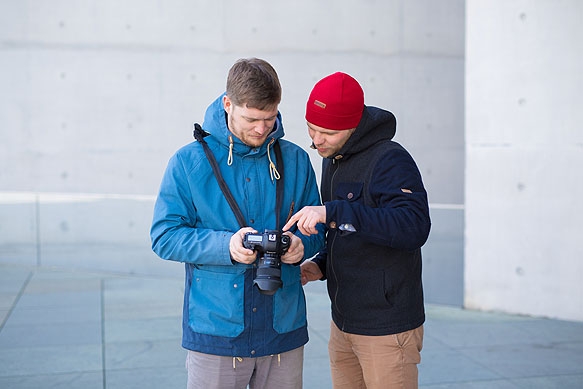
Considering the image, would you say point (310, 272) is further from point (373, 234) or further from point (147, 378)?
point (147, 378)

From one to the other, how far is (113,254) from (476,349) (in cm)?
553

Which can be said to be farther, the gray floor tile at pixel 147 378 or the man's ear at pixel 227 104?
the gray floor tile at pixel 147 378

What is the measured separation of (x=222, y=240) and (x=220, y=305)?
9.7 inches

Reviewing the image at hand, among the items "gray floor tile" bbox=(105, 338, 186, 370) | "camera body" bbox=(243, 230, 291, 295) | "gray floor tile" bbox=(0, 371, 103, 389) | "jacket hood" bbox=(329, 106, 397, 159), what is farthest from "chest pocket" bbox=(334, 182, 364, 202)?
"gray floor tile" bbox=(105, 338, 186, 370)

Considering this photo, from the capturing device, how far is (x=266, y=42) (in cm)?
953

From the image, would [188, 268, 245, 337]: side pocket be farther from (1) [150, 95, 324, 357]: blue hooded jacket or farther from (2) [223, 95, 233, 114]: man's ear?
(2) [223, 95, 233, 114]: man's ear

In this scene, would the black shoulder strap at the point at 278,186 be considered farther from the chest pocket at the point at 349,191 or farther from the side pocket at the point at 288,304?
the chest pocket at the point at 349,191

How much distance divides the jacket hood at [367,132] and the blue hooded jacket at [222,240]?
1.06 ft

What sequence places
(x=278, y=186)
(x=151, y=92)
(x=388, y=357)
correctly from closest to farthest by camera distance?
(x=278, y=186)
(x=388, y=357)
(x=151, y=92)

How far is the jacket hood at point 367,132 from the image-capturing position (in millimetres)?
2895

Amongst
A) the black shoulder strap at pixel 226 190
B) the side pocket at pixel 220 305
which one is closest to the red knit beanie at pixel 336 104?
the black shoulder strap at pixel 226 190

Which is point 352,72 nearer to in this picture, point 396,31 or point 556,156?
point 396,31

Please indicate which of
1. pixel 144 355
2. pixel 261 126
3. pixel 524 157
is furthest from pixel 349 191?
pixel 524 157

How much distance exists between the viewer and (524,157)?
6945mm
